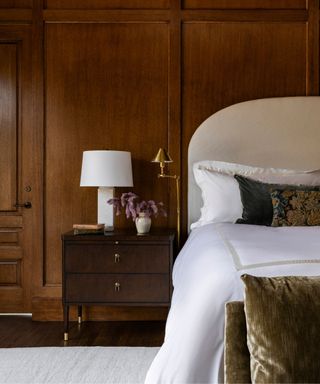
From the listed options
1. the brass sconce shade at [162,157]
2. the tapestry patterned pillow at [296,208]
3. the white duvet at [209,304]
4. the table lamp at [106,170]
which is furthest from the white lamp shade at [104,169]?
the white duvet at [209,304]

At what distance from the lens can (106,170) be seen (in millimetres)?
3527

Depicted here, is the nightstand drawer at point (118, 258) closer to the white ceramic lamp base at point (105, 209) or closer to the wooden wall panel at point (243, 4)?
the white ceramic lamp base at point (105, 209)

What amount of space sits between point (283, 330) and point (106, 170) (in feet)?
7.18

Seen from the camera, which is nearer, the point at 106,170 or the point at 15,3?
the point at 106,170

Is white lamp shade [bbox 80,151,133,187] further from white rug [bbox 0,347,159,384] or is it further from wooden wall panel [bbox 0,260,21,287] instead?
white rug [bbox 0,347,159,384]

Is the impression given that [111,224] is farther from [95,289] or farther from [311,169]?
[311,169]

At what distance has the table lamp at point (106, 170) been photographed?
3527mm

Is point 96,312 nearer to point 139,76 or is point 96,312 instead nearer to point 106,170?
point 106,170

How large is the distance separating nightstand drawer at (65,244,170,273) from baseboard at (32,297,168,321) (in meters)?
0.59

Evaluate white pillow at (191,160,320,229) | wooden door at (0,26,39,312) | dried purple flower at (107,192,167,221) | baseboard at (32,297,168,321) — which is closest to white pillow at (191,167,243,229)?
white pillow at (191,160,320,229)

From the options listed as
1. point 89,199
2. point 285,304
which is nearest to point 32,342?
point 89,199

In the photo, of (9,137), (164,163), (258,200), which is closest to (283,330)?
(258,200)

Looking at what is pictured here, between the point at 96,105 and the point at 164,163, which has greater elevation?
the point at 96,105

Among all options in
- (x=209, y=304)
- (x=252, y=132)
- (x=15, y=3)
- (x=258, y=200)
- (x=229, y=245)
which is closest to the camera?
(x=209, y=304)
